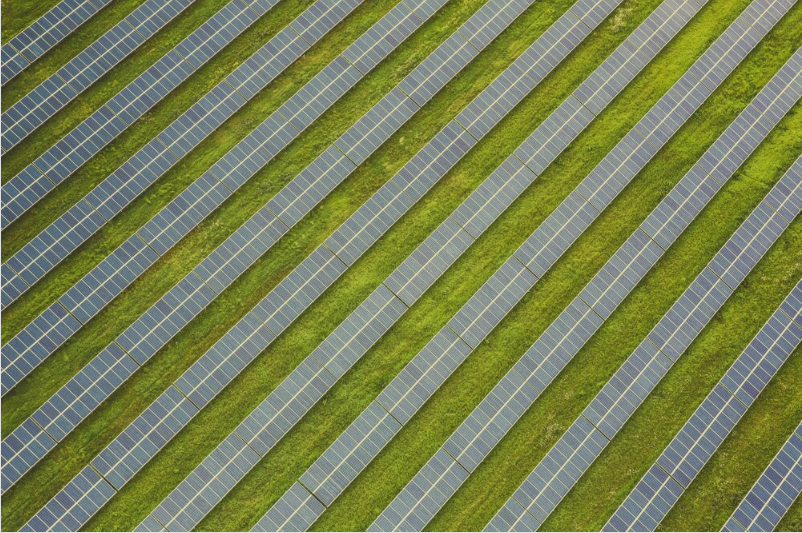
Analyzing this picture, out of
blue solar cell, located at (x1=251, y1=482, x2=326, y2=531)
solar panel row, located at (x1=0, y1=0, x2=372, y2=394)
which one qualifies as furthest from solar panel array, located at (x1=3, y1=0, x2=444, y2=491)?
blue solar cell, located at (x1=251, y1=482, x2=326, y2=531)

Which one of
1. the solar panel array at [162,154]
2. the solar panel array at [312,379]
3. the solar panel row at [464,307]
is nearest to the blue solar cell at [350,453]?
the solar panel row at [464,307]

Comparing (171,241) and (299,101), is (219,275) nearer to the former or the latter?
(171,241)

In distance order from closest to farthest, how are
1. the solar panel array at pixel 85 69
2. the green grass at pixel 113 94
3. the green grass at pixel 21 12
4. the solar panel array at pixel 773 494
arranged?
the solar panel array at pixel 773 494
the green grass at pixel 113 94
the solar panel array at pixel 85 69
the green grass at pixel 21 12

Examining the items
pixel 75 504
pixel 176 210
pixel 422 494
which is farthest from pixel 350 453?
pixel 176 210

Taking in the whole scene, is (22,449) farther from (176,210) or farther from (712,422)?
(712,422)

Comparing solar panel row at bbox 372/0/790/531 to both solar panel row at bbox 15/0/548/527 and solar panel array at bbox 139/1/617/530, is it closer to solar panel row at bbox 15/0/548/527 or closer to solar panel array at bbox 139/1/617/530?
solar panel array at bbox 139/1/617/530

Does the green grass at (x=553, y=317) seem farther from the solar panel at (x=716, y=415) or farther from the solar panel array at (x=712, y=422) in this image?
the solar panel array at (x=712, y=422)
